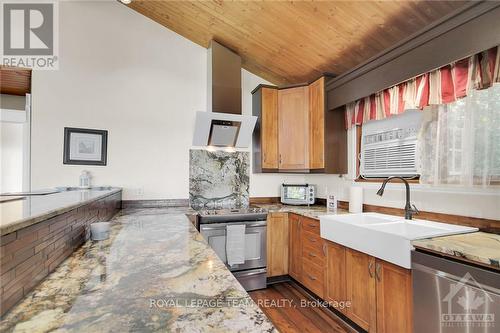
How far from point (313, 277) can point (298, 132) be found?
5.41ft

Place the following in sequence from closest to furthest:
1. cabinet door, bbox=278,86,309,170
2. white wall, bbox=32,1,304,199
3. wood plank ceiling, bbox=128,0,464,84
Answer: wood plank ceiling, bbox=128,0,464,84
white wall, bbox=32,1,304,199
cabinet door, bbox=278,86,309,170

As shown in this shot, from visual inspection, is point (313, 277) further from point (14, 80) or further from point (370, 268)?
point (14, 80)

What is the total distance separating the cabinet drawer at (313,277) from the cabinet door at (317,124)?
1074mm

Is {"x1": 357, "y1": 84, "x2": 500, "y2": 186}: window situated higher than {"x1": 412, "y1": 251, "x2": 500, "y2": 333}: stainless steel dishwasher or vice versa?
{"x1": 357, "y1": 84, "x2": 500, "y2": 186}: window

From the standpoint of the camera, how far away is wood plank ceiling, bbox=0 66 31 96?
258cm

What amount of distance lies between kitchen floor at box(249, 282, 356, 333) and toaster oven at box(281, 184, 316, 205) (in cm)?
99

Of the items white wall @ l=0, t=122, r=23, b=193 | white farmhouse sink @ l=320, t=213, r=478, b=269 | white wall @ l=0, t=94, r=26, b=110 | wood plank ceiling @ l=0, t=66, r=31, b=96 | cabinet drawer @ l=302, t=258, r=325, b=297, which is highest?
wood plank ceiling @ l=0, t=66, r=31, b=96

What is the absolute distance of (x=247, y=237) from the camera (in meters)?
2.71

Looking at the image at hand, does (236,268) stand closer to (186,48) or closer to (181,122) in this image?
(181,122)

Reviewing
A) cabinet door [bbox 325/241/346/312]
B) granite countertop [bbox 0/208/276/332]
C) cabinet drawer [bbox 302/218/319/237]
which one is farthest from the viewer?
cabinet drawer [bbox 302/218/319/237]

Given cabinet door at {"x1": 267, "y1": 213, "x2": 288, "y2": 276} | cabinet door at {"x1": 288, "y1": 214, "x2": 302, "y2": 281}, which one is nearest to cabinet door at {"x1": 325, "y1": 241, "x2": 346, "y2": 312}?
cabinet door at {"x1": 288, "y1": 214, "x2": 302, "y2": 281}

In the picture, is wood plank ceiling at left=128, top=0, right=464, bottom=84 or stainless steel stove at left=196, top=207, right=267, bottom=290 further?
stainless steel stove at left=196, top=207, right=267, bottom=290

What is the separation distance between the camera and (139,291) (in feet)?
2.65

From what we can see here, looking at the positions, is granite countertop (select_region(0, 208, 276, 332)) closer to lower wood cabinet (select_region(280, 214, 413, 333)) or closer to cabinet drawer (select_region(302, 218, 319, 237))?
lower wood cabinet (select_region(280, 214, 413, 333))
